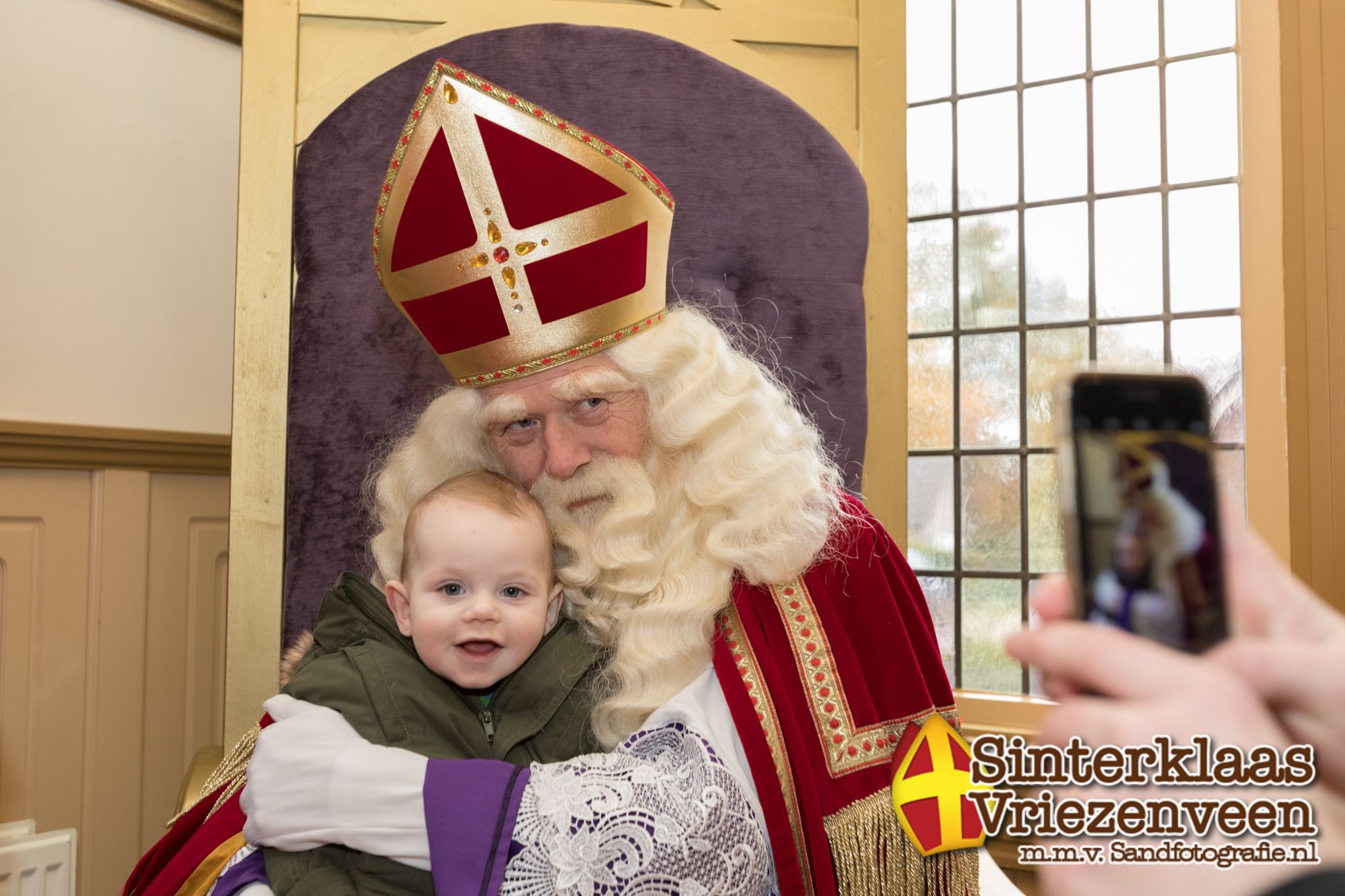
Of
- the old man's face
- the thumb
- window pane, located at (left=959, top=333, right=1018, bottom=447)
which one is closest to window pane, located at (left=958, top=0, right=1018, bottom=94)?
window pane, located at (left=959, top=333, right=1018, bottom=447)

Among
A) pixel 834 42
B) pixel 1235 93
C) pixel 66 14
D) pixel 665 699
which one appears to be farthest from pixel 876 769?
pixel 66 14

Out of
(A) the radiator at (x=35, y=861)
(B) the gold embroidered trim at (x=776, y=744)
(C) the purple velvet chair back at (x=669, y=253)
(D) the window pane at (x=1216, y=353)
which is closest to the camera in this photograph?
(B) the gold embroidered trim at (x=776, y=744)

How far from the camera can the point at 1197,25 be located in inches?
138

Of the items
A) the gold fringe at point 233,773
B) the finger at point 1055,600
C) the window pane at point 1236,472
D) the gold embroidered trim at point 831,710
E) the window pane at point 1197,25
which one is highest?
the window pane at point 1197,25

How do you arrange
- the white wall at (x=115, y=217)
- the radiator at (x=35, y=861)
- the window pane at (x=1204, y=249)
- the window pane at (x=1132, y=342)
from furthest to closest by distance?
the window pane at (x=1132, y=342) < the window pane at (x=1204, y=249) < the white wall at (x=115, y=217) < the radiator at (x=35, y=861)

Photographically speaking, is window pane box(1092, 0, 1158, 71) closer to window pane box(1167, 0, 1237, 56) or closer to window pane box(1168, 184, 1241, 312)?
window pane box(1167, 0, 1237, 56)

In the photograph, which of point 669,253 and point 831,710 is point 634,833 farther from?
point 669,253

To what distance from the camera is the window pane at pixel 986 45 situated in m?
3.85

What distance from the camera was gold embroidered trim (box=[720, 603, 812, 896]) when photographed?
5.03ft

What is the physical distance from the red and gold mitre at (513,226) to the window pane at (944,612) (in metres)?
2.30

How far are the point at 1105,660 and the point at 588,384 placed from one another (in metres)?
1.55

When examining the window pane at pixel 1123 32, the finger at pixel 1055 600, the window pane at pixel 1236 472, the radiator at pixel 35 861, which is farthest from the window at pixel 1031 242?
the finger at pixel 1055 600

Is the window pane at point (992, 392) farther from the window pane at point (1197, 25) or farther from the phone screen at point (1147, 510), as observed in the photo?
the phone screen at point (1147, 510)

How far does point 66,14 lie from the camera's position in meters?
3.07
